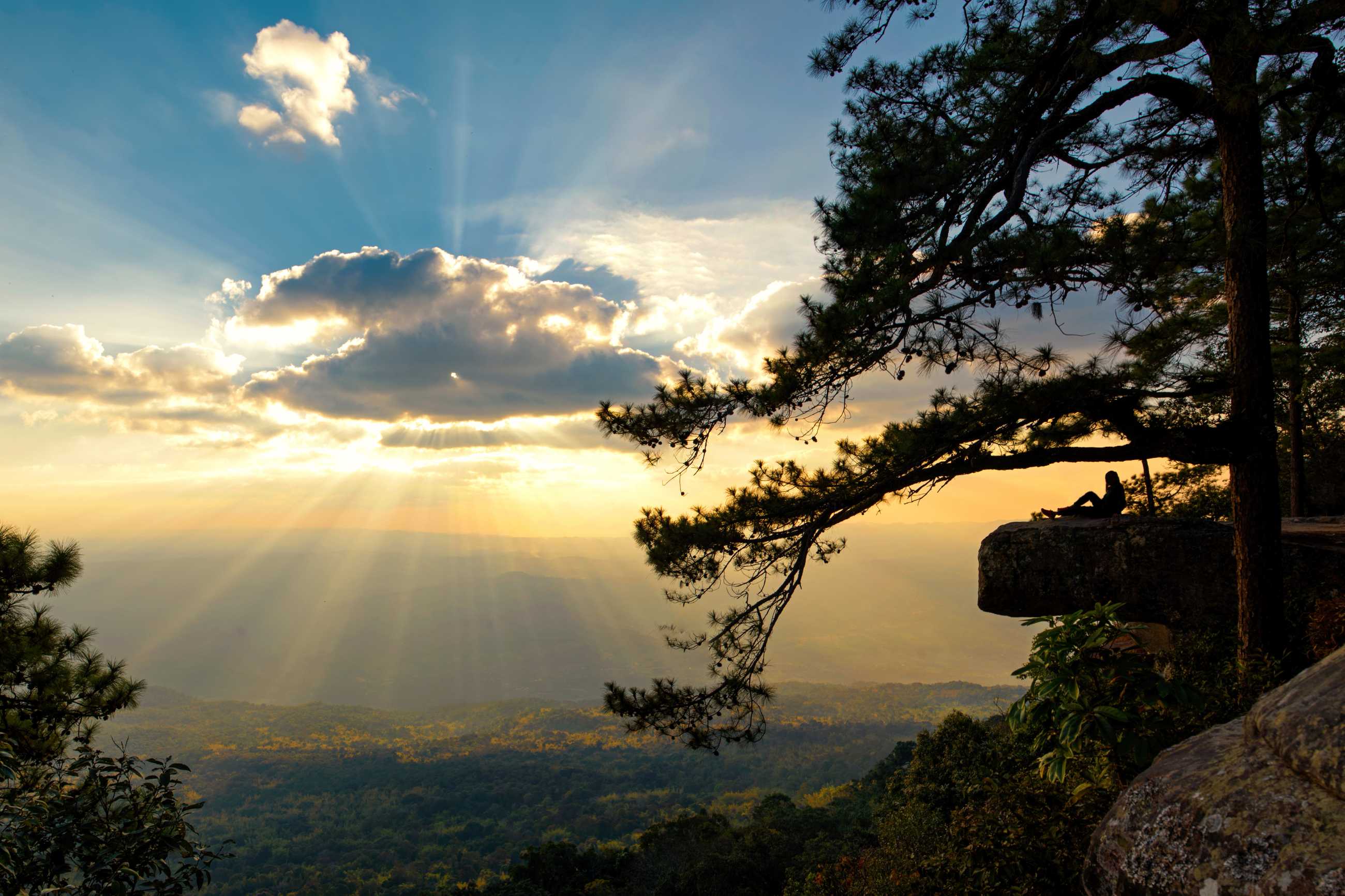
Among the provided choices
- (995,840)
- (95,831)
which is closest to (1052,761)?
(995,840)

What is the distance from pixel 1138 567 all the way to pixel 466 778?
8556 centimetres

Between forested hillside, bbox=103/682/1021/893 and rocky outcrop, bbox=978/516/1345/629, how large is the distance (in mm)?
24860

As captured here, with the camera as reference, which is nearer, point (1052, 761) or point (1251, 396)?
point (1052, 761)

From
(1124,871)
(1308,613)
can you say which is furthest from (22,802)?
(1308,613)

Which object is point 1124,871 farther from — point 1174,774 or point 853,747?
point 853,747

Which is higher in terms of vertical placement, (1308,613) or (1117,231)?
(1117,231)

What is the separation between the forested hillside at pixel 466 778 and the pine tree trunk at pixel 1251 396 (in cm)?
2715

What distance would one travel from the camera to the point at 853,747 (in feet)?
257

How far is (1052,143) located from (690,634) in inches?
275

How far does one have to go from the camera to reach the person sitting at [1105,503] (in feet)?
28.1

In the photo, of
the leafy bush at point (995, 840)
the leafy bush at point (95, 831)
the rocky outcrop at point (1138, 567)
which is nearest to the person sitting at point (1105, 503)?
the rocky outcrop at point (1138, 567)

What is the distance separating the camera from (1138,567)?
25.4 feet

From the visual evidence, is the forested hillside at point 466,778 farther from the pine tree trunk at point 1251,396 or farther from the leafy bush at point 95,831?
the pine tree trunk at point 1251,396

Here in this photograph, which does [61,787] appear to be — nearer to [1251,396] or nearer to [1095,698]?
[1095,698]
